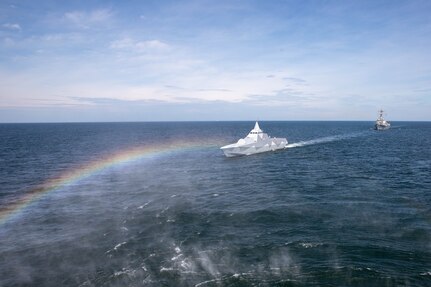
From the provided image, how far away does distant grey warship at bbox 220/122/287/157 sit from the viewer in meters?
91.5

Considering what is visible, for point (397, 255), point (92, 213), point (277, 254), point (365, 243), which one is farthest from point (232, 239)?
point (92, 213)

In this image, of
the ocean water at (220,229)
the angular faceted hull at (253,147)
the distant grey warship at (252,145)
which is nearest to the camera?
the ocean water at (220,229)

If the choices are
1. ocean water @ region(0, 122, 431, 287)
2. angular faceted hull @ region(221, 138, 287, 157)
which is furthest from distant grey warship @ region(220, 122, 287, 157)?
ocean water @ region(0, 122, 431, 287)

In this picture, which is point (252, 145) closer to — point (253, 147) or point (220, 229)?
point (253, 147)

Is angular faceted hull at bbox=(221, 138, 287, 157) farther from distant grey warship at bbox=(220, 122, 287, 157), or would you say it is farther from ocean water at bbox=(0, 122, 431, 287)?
ocean water at bbox=(0, 122, 431, 287)

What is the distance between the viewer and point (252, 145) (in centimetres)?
9631

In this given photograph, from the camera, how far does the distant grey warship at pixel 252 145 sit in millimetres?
91500

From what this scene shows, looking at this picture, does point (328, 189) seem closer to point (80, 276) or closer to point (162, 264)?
point (162, 264)

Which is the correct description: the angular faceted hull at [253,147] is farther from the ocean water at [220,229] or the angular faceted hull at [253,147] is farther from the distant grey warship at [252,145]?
the ocean water at [220,229]

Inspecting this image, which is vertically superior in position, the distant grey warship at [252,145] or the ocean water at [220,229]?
the distant grey warship at [252,145]

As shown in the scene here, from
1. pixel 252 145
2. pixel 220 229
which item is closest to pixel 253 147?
pixel 252 145

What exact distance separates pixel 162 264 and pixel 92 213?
19.1 metres

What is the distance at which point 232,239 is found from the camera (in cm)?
3172

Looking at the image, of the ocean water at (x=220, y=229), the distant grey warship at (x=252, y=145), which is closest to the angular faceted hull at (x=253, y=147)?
the distant grey warship at (x=252, y=145)
